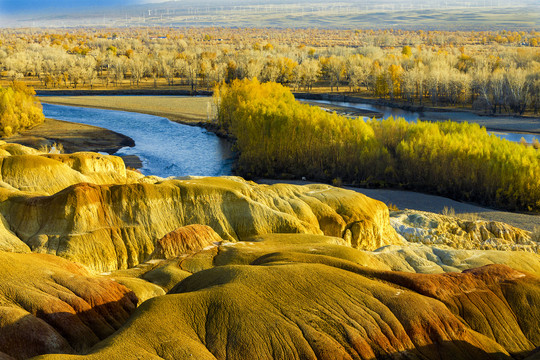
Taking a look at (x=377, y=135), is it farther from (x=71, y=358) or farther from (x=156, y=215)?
(x=71, y=358)

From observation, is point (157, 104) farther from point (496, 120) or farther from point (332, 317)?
point (332, 317)

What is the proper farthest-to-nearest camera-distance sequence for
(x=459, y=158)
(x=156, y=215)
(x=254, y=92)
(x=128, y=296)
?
(x=254, y=92)
(x=459, y=158)
(x=156, y=215)
(x=128, y=296)

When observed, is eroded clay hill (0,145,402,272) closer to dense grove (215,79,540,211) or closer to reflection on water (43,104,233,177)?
dense grove (215,79,540,211)

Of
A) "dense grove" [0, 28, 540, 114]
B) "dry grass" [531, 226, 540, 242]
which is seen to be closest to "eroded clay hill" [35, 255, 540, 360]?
"dry grass" [531, 226, 540, 242]

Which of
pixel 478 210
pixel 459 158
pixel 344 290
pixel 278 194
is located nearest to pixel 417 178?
pixel 459 158

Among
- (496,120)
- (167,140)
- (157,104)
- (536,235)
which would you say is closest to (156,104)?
(157,104)

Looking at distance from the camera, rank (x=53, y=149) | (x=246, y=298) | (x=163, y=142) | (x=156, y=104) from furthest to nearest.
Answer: (x=156, y=104), (x=163, y=142), (x=53, y=149), (x=246, y=298)

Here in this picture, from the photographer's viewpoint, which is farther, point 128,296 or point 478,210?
point 478,210
